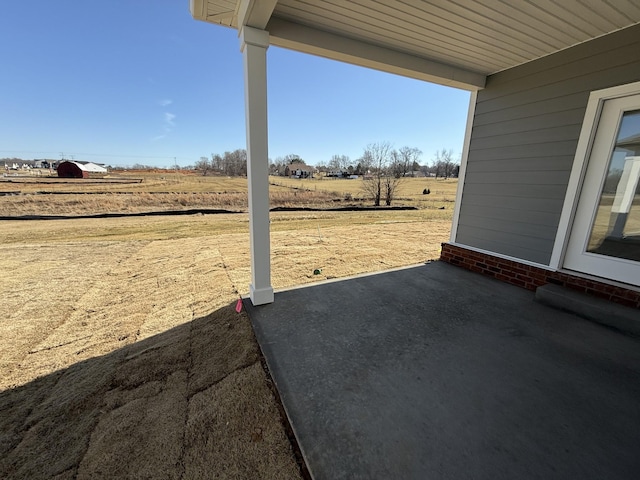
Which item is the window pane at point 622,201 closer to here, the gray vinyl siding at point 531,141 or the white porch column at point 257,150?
the gray vinyl siding at point 531,141

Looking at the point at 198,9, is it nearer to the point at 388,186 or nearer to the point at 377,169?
the point at 388,186

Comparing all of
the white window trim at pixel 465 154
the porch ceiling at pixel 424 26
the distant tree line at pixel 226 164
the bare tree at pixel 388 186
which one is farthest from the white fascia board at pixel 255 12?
the distant tree line at pixel 226 164

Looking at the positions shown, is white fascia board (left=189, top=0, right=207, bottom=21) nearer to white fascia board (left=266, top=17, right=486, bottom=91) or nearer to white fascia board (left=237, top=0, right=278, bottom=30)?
white fascia board (left=237, top=0, right=278, bottom=30)

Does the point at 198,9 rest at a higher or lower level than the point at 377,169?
higher

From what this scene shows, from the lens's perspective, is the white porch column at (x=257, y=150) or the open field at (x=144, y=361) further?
the white porch column at (x=257, y=150)

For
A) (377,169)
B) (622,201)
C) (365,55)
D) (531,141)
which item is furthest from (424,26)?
(377,169)

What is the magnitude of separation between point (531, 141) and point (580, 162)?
57 cm

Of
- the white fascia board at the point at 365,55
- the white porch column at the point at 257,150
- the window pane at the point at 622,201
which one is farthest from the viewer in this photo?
the window pane at the point at 622,201

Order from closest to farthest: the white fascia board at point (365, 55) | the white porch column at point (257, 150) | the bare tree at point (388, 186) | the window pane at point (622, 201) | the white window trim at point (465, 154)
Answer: the white porch column at point (257, 150) < the white fascia board at point (365, 55) < the window pane at point (622, 201) < the white window trim at point (465, 154) < the bare tree at point (388, 186)

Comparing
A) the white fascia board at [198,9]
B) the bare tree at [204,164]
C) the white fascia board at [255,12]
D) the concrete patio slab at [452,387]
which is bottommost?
the concrete patio slab at [452,387]

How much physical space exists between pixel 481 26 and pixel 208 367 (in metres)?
3.92

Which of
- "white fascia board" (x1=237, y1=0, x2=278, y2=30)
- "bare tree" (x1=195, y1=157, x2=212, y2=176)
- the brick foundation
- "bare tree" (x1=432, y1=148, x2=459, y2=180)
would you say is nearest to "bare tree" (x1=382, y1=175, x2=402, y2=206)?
the brick foundation

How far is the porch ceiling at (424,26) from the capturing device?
216 cm

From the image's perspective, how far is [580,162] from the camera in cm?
277
